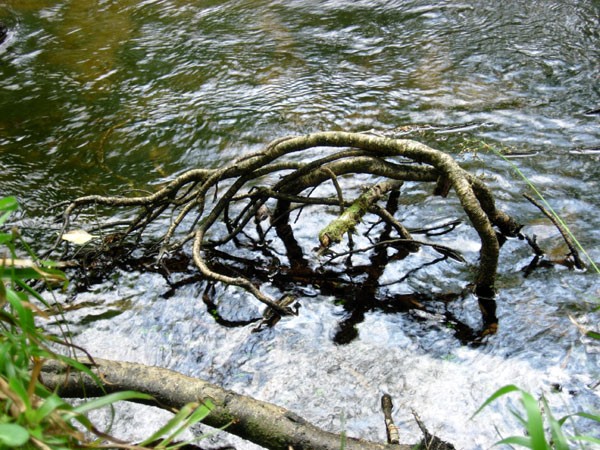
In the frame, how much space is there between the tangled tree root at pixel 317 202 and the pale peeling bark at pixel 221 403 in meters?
0.93

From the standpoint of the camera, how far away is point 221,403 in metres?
2.47

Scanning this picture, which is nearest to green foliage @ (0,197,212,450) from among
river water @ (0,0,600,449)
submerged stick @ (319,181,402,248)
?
river water @ (0,0,600,449)

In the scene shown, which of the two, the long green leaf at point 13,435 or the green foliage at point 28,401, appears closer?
the long green leaf at point 13,435

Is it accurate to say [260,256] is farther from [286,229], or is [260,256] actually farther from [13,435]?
[13,435]

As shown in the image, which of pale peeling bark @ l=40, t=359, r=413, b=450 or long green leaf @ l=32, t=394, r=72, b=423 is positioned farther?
pale peeling bark @ l=40, t=359, r=413, b=450

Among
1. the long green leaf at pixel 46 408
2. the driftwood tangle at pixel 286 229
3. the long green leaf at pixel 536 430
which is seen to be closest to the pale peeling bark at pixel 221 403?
the driftwood tangle at pixel 286 229

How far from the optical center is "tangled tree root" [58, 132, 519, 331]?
342 centimetres

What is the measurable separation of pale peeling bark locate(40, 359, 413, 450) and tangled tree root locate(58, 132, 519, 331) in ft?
3.05

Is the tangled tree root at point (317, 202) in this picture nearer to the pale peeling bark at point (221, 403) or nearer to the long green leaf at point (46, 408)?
the pale peeling bark at point (221, 403)

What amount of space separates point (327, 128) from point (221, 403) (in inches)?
149

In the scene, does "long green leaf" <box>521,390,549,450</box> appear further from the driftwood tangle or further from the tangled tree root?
the tangled tree root

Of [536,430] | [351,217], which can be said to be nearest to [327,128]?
[351,217]

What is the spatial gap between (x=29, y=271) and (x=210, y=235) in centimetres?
255

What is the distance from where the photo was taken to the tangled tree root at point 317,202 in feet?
11.2
